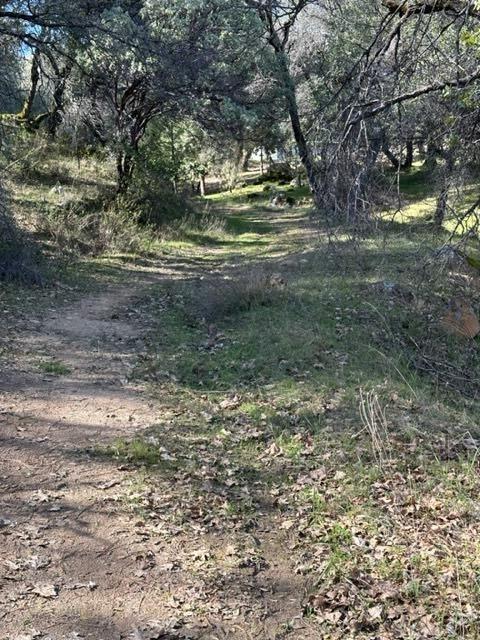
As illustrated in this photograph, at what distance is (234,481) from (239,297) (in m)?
5.10

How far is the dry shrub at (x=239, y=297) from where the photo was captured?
9.55 metres

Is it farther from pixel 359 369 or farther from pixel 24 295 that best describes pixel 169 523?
pixel 24 295

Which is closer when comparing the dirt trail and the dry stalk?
the dirt trail

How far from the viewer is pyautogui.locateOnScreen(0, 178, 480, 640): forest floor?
3443 millimetres

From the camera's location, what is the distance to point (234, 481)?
4.84 m

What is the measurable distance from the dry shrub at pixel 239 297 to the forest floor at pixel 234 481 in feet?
1.60

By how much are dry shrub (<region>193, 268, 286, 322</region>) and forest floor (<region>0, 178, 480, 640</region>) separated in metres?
0.49

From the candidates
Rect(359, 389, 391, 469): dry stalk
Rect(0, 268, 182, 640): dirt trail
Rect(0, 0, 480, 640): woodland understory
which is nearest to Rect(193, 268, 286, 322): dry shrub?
Rect(0, 0, 480, 640): woodland understory

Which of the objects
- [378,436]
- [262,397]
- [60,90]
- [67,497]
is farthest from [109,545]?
[60,90]

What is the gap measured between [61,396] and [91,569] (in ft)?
8.53

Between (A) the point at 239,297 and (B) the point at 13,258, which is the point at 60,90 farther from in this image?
(A) the point at 239,297

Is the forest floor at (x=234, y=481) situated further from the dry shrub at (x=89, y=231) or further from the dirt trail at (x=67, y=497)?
the dry shrub at (x=89, y=231)

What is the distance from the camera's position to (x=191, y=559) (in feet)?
12.6

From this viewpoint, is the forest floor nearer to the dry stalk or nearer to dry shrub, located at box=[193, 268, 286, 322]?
the dry stalk
